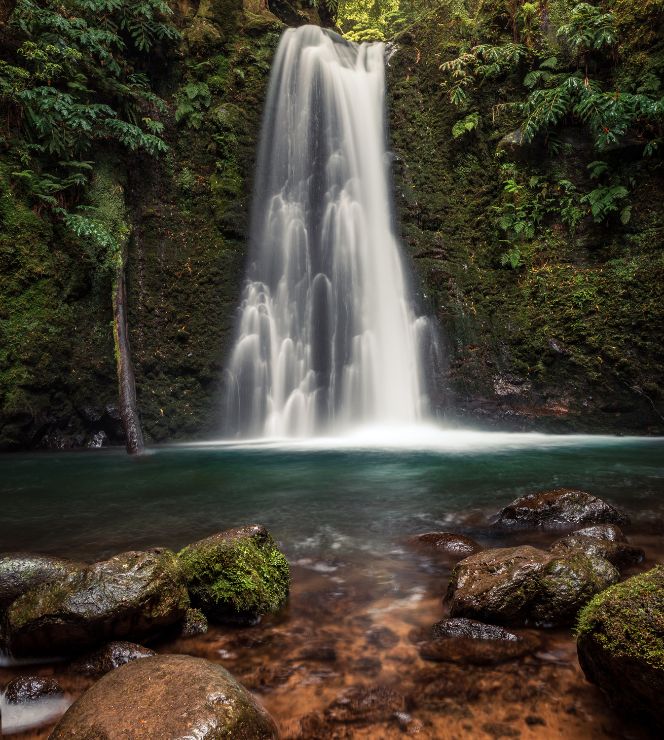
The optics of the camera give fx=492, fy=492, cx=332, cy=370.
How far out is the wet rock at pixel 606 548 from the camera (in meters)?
3.62

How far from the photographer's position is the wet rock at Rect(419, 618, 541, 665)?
2590mm

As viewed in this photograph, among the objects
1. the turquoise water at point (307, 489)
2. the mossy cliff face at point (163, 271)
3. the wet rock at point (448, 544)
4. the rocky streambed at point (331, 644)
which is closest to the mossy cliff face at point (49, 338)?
the mossy cliff face at point (163, 271)

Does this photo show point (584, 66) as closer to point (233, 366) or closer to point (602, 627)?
point (233, 366)

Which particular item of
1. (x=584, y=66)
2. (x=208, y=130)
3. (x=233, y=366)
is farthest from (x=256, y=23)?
(x=233, y=366)

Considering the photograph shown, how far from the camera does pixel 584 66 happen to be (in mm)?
12094

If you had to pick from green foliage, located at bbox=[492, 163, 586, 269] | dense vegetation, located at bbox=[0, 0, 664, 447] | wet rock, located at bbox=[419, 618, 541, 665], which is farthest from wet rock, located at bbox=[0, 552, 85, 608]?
green foliage, located at bbox=[492, 163, 586, 269]

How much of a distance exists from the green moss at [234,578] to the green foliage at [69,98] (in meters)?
9.32

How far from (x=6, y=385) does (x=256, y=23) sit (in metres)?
12.5

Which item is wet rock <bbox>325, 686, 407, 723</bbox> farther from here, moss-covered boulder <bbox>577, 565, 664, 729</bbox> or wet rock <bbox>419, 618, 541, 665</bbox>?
moss-covered boulder <bbox>577, 565, 664, 729</bbox>

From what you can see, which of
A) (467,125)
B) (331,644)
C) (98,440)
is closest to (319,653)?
(331,644)

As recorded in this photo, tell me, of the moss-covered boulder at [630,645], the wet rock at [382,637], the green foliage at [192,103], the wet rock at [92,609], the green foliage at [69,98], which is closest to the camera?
the moss-covered boulder at [630,645]

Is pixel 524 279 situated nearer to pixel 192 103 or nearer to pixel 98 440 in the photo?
pixel 192 103

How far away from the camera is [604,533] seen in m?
4.16

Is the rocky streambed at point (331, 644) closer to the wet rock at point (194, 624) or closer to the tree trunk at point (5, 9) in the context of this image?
the wet rock at point (194, 624)
